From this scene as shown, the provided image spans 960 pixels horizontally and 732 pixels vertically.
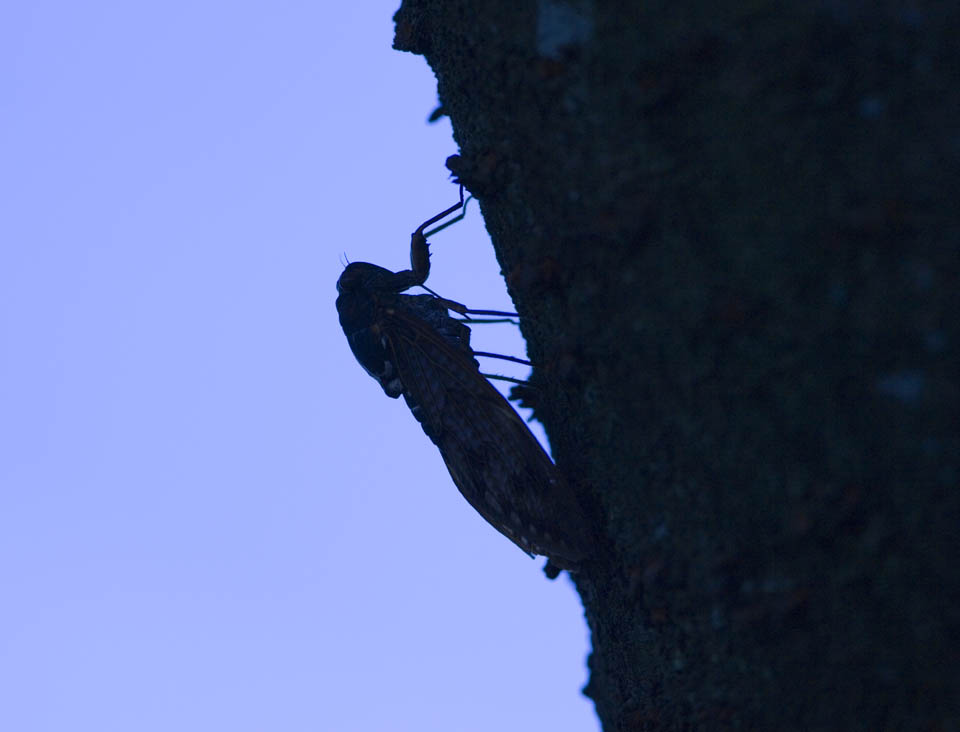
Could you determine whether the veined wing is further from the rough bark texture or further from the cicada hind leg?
the rough bark texture

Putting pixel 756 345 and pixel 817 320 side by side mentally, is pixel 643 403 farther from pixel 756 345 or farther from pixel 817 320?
pixel 817 320

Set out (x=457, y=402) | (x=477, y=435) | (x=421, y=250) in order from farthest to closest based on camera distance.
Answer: (x=421, y=250)
(x=457, y=402)
(x=477, y=435)

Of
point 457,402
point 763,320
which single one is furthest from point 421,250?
point 763,320

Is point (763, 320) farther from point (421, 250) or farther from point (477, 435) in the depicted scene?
point (421, 250)

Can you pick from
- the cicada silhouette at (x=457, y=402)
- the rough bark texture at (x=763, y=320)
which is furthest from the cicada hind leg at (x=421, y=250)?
the rough bark texture at (x=763, y=320)

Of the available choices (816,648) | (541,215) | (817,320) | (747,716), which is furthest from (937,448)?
(541,215)

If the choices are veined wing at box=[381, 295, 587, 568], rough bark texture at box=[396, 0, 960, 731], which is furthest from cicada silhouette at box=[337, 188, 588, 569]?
rough bark texture at box=[396, 0, 960, 731]

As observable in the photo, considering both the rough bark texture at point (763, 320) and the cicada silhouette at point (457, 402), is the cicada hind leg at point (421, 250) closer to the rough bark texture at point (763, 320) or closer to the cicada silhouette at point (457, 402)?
the cicada silhouette at point (457, 402)
